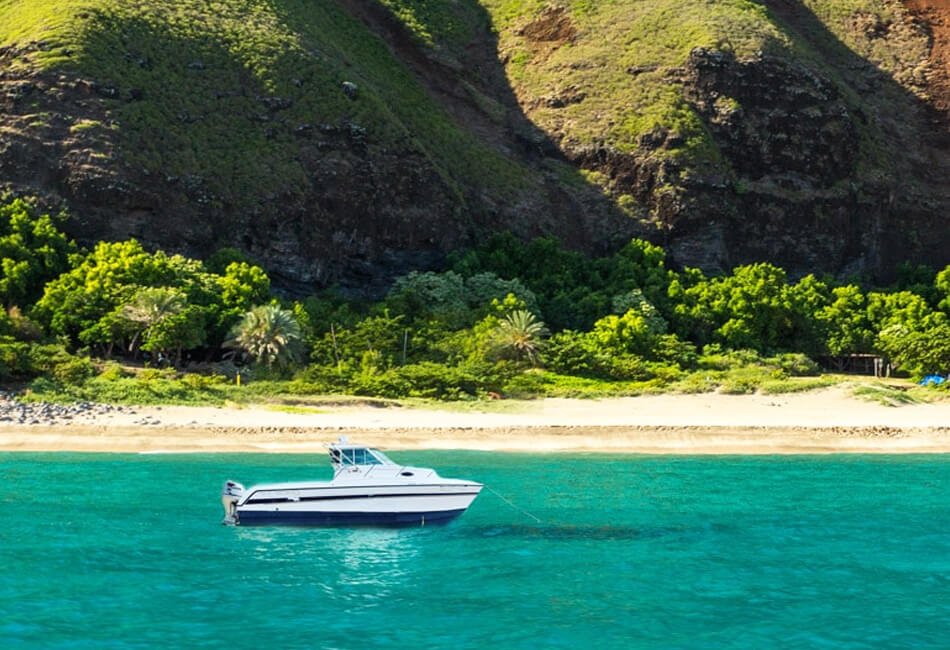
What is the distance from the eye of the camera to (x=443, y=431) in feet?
162

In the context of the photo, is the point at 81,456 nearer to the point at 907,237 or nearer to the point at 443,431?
the point at 443,431

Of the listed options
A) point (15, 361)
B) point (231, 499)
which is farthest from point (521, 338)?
point (231, 499)

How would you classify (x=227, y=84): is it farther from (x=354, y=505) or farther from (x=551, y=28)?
(x=354, y=505)

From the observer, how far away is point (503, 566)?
2711 centimetres

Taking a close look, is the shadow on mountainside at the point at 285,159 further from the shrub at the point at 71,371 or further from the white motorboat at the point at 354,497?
the white motorboat at the point at 354,497

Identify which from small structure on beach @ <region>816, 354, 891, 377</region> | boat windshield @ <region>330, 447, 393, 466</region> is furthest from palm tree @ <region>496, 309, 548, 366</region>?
boat windshield @ <region>330, 447, 393, 466</region>

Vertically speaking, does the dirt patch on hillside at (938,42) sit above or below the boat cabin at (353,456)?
above

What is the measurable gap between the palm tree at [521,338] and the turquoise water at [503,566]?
26.9m

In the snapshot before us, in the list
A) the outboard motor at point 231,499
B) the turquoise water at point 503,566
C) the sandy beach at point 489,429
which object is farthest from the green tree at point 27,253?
the outboard motor at point 231,499

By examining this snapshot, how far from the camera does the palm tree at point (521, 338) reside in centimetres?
6762

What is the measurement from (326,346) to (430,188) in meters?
31.9

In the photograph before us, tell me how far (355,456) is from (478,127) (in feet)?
285

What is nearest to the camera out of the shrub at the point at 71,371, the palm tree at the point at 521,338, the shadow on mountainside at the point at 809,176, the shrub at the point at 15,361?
the shrub at the point at 15,361

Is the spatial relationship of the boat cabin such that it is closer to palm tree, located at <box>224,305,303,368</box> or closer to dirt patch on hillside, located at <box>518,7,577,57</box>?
palm tree, located at <box>224,305,303,368</box>
